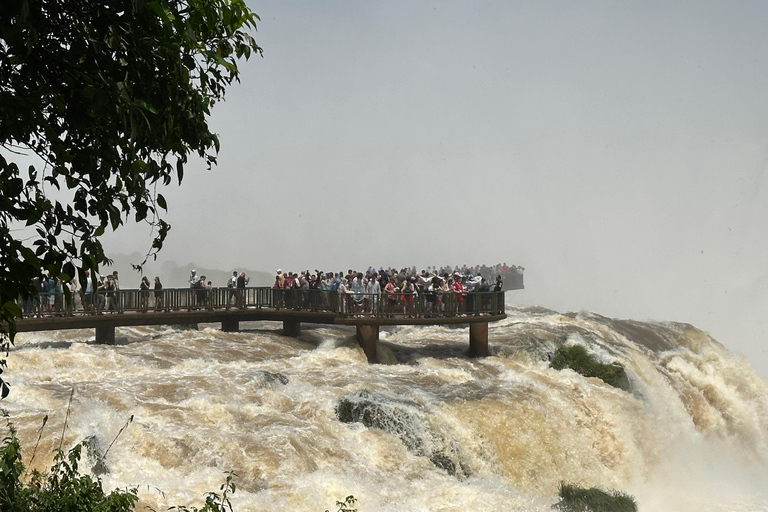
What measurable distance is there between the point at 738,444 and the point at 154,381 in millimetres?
18280

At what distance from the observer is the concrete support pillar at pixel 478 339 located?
21250mm

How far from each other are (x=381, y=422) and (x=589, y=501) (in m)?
4.20

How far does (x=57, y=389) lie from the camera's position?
45.5ft

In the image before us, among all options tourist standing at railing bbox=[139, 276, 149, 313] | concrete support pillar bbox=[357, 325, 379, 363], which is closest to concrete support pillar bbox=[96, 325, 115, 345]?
tourist standing at railing bbox=[139, 276, 149, 313]

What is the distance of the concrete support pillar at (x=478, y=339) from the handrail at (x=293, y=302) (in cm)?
46

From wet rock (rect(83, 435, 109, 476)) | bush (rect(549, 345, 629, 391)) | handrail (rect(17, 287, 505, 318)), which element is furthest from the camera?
bush (rect(549, 345, 629, 391))

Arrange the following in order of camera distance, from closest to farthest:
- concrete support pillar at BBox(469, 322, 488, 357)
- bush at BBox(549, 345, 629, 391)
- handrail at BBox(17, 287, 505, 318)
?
handrail at BBox(17, 287, 505, 318), bush at BBox(549, 345, 629, 391), concrete support pillar at BBox(469, 322, 488, 357)

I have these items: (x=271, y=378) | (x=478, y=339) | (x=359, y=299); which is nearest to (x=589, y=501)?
(x=271, y=378)

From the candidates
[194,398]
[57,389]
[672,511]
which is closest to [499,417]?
[672,511]

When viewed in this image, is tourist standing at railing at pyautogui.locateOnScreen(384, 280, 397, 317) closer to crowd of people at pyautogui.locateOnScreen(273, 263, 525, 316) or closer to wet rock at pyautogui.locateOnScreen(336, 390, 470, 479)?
crowd of people at pyautogui.locateOnScreen(273, 263, 525, 316)

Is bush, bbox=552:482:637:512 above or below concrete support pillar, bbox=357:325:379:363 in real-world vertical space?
below

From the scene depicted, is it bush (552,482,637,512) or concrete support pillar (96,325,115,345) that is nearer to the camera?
bush (552,482,637,512)

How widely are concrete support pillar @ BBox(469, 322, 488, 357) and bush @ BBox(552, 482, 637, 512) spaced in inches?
294

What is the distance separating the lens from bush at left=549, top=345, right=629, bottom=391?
20.6 metres
